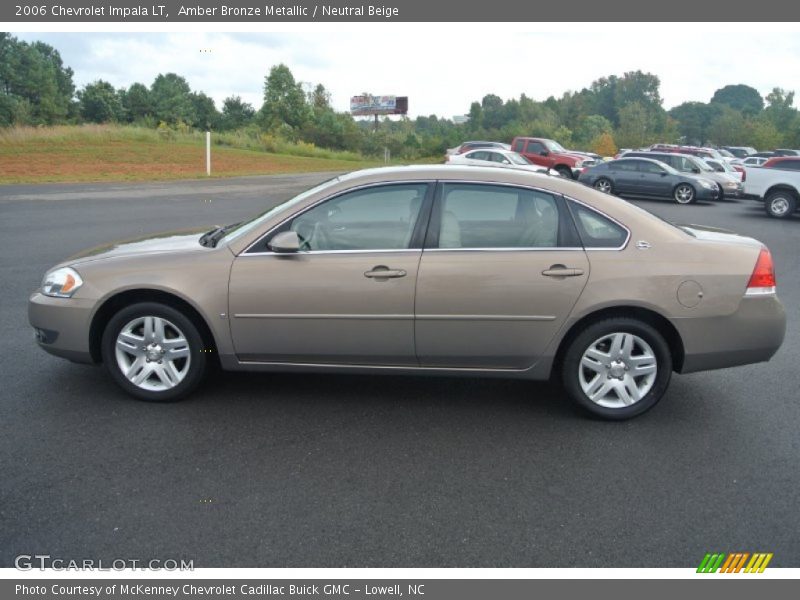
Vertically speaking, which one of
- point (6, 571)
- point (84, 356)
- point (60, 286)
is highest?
point (60, 286)

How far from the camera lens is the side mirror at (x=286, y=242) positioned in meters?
4.64

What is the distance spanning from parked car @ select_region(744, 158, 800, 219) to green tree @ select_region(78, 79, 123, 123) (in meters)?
77.4

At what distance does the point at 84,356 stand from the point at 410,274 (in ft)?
7.39

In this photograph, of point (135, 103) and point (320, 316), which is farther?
point (135, 103)

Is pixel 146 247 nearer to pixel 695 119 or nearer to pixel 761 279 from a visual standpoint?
pixel 761 279

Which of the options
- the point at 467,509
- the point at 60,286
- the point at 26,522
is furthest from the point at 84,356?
the point at 467,509

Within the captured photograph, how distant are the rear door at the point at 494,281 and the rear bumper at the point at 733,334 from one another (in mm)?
798

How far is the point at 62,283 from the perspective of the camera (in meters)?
4.90

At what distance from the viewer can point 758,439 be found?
4.51 metres

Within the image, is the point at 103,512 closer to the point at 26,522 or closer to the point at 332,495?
the point at 26,522

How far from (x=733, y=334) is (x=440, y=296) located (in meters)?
1.88

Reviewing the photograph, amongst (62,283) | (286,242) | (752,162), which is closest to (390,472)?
(286,242)

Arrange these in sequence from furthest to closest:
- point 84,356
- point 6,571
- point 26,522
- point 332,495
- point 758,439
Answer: point 84,356
point 758,439
point 332,495
point 26,522
point 6,571

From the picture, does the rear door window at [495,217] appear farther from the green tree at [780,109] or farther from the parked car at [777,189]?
the green tree at [780,109]
